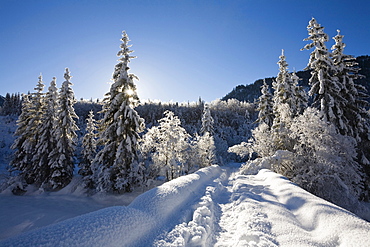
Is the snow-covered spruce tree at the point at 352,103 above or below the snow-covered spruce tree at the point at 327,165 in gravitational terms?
above

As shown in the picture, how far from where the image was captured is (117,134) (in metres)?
16.2

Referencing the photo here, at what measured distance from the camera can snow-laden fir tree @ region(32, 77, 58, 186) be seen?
72.6ft

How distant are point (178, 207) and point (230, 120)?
4365 inches

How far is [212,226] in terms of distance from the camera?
515 cm

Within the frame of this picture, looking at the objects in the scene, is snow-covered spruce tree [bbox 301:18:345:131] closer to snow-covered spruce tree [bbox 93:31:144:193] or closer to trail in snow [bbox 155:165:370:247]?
trail in snow [bbox 155:165:370:247]

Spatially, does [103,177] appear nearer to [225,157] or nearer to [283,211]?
[283,211]

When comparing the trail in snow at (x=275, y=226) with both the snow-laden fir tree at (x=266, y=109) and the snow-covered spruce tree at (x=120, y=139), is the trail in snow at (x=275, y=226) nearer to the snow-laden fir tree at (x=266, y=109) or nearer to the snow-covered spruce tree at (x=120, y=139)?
the snow-covered spruce tree at (x=120, y=139)

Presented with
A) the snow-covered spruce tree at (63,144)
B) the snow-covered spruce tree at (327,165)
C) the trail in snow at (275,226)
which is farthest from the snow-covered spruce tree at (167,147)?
the trail in snow at (275,226)

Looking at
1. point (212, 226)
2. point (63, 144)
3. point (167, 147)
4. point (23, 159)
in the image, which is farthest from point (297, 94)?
point (23, 159)

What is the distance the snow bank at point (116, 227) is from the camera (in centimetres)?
332

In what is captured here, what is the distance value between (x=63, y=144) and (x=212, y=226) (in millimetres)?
22413

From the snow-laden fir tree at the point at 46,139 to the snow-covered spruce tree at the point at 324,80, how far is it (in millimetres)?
27255

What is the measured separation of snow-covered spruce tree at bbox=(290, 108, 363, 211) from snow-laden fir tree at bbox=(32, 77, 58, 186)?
2522 cm

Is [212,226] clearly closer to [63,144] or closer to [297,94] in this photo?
[63,144]
